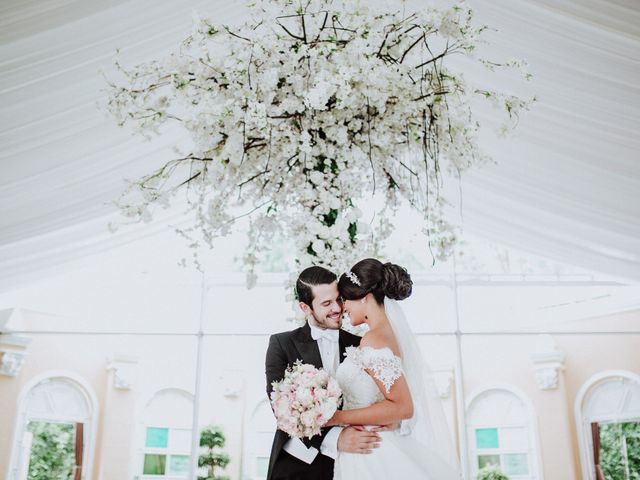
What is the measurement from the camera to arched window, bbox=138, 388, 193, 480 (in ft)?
32.5

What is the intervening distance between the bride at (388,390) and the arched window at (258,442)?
7.65 m

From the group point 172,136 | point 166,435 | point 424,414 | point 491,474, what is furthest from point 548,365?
point 424,414

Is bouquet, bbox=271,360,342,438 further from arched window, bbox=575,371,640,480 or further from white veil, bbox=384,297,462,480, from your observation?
arched window, bbox=575,371,640,480

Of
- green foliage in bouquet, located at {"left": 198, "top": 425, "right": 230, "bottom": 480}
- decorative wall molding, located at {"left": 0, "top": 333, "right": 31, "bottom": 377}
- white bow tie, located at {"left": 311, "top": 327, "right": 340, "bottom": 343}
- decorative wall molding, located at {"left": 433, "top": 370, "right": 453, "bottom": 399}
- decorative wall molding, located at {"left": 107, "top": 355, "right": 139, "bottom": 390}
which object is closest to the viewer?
white bow tie, located at {"left": 311, "top": 327, "right": 340, "bottom": 343}

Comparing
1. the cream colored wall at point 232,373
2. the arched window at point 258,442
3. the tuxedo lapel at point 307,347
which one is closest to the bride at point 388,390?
the tuxedo lapel at point 307,347

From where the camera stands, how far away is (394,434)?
243 cm

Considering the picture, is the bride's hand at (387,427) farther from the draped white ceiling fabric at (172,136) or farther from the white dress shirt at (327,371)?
the draped white ceiling fabric at (172,136)

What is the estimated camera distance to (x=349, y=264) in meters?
2.61

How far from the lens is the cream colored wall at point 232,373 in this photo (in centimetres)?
954

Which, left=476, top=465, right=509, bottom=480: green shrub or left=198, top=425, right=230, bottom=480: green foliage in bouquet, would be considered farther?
left=198, top=425, right=230, bottom=480: green foliage in bouquet

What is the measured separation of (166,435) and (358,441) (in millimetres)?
8416

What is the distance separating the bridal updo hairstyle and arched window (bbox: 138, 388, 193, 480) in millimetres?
8286

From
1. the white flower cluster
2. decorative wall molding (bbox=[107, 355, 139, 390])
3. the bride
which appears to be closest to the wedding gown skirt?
the bride

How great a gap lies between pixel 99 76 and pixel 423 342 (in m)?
7.78
